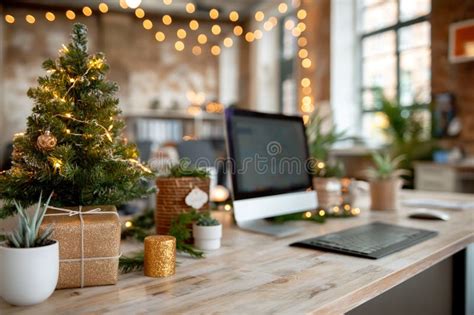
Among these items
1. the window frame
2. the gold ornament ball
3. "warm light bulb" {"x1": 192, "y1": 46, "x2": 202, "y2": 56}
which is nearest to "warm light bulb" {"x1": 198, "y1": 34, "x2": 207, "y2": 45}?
"warm light bulb" {"x1": 192, "y1": 46, "x2": 202, "y2": 56}

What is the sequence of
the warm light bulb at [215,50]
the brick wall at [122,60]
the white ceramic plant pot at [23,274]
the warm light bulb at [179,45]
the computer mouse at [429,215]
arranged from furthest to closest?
the warm light bulb at [215,50], the warm light bulb at [179,45], the brick wall at [122,60], the computer mouse at [429,215], the white ceramic plant pot at [23,274]

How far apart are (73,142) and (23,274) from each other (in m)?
0.35

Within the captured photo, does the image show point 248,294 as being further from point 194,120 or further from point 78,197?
point 194,120

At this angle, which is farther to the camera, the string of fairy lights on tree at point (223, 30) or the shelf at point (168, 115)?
the shelf at point (168, 115)

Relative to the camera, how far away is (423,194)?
7.77ft

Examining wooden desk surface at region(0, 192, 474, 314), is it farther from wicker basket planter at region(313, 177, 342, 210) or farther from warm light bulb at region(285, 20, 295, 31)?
warm light bulb at region(285, 20, 295, 31)

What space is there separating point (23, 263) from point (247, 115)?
887 mm

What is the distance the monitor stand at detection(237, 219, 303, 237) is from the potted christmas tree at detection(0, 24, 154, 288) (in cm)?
50

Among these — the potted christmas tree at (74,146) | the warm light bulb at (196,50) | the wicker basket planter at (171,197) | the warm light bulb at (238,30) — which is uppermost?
the warm light bulb at (238,30)

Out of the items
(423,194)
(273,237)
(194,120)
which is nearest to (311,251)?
(273,237)

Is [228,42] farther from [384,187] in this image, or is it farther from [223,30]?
[384,187]

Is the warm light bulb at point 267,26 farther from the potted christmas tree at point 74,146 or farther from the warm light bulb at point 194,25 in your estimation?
the potted christmas tree at point 74,146

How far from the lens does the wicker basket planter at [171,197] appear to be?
4.14ft

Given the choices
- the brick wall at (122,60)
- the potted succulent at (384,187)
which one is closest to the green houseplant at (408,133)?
the potted succulent at (384,187)
